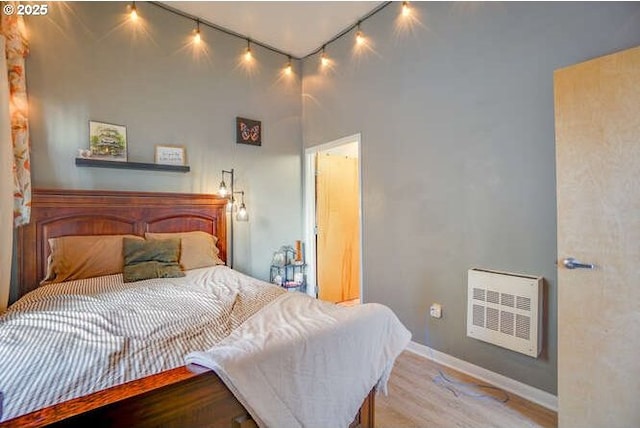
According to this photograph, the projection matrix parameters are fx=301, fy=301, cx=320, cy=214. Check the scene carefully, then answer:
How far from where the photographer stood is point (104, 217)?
2625mm

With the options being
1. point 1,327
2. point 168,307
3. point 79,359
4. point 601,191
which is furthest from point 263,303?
point 601,191

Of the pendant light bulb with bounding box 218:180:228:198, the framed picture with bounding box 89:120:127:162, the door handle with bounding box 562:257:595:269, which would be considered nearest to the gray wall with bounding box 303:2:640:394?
the door handle with bounding box 562:257:595:269

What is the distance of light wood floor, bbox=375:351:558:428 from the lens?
1.75 metres

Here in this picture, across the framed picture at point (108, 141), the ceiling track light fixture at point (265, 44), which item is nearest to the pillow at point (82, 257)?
the framed picture at point (108, 141)

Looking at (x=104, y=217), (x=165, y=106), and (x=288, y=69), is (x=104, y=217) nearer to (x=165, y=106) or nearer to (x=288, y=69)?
(x=165, y=106)

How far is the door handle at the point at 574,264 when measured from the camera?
1552 mm

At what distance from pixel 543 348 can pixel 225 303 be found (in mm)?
2013

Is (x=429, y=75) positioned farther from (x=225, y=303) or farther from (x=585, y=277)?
(x=225, y=303)

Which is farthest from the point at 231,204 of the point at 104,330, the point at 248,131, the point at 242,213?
the point at 104,330

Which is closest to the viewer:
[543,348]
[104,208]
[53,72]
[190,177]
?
[543,348]

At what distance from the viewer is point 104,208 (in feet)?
8.63

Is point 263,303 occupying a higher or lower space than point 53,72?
lower

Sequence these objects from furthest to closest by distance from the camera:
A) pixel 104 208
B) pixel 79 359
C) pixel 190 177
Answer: pixel 190 177, pixel 104 208, pixel 79 359

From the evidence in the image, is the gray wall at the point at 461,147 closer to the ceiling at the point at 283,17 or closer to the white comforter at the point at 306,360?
the ceiling at the point at 283,17
